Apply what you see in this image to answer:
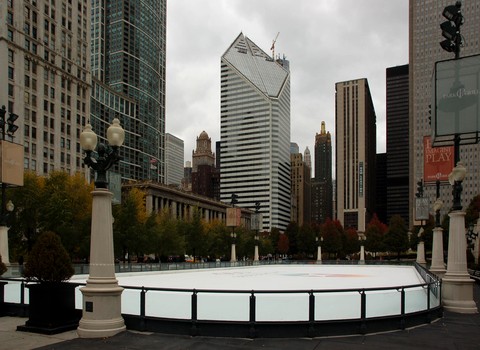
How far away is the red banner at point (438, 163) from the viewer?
75.4 feet

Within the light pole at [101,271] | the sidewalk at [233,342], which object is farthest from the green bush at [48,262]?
the sidewalk at [233,342]

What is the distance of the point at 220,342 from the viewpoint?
37.6ft

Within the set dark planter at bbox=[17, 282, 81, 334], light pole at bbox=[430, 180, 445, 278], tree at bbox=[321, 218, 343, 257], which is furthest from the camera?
tree at bbox=[321, 218, 343, 257]

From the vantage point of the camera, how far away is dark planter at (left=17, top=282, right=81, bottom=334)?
12312 mm

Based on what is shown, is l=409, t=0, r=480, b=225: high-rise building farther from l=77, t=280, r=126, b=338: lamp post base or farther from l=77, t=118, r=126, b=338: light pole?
l=77, t=280, r=126, b=338: lamp post base

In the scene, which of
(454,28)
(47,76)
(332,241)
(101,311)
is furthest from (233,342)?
(332,241)

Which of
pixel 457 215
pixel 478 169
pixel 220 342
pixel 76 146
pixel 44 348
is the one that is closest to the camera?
pixel 44 348

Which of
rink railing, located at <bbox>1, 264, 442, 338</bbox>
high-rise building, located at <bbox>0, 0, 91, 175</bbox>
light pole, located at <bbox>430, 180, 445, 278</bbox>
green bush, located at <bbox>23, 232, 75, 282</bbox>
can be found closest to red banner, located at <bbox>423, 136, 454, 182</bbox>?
light pole, located at <bbox>430, 180, 445, 278</bbox>

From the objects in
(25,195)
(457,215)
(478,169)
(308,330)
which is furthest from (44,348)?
(478,169)

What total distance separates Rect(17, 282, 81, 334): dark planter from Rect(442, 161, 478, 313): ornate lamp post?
12.8m

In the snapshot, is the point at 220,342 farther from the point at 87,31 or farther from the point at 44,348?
the point at 87,31

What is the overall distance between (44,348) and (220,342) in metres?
3.85

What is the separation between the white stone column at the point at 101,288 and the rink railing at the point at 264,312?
2.32ft

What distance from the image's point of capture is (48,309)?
40.5ft
